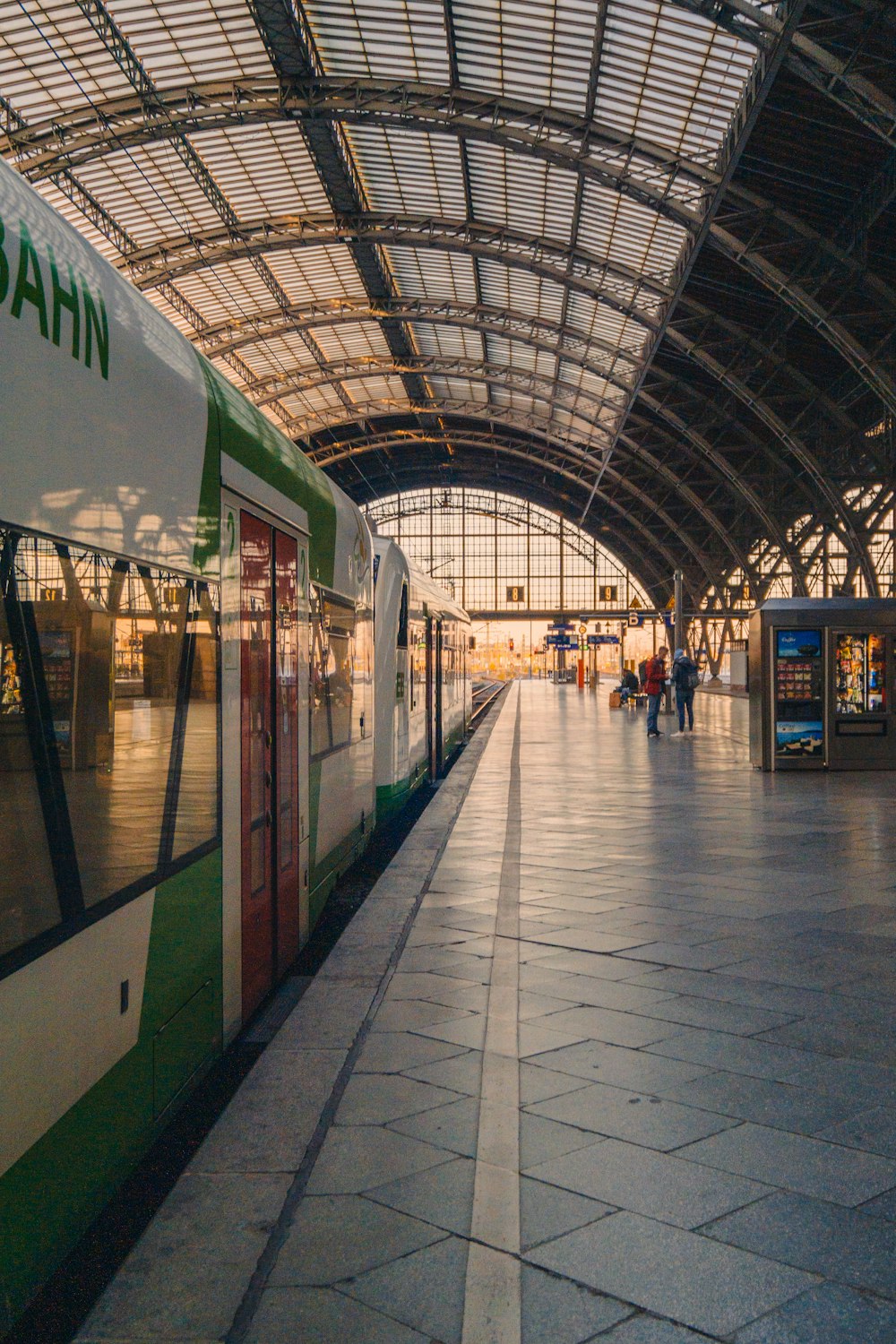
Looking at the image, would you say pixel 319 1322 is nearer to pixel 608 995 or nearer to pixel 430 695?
pixel 608 995

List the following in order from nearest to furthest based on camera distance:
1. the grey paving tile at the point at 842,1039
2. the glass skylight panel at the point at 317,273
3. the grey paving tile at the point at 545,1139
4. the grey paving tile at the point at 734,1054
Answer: the grey paving tile at the point at 545,1139 → the grey paving tile at the point at 734,1054 → the grey paving tile at the point at 842,1039 → the glass skylight panel at the point at 317,273

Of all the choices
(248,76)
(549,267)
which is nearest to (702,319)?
(549,267)

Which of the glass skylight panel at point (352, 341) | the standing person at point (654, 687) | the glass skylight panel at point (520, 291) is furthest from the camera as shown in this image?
the glass skylight panel at point (352, 341)

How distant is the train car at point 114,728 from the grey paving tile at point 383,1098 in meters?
0.54

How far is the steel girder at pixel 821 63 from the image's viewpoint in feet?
57.8

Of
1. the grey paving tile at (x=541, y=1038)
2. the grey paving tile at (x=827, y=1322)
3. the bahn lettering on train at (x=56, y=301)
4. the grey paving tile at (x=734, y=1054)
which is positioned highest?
the bahn lettering on train at (x=56, y=301)

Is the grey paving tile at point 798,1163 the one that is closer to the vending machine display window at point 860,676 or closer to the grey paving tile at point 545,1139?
the grey paving tile at point 545,1139

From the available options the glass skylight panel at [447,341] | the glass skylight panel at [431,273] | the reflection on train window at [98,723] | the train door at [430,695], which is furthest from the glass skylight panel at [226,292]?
the reflection on train window at [98,723]

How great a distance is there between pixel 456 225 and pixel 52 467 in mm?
31252

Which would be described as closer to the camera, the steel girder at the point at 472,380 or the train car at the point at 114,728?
the train car at the point at 114,728

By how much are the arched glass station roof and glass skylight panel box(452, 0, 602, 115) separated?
0.06m

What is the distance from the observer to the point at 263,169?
97.7ft

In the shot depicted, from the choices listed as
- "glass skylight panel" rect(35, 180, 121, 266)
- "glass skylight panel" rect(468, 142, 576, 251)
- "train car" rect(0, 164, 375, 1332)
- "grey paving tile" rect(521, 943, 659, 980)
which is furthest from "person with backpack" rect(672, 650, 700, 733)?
"train car" rect(0, 164, 375, 1332)

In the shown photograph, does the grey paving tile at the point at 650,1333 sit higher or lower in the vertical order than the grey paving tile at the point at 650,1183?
lower
